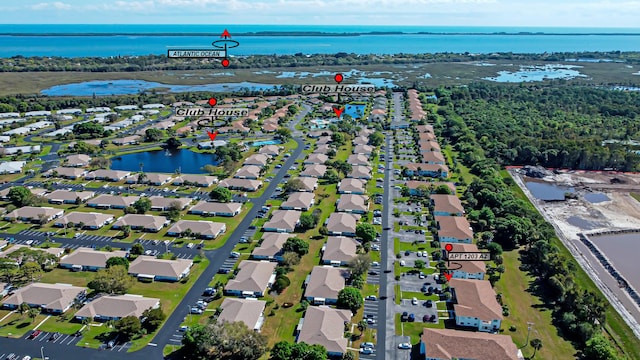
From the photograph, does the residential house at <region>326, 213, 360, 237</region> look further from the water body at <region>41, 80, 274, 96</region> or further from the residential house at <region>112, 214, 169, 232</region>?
the water body at <region>41, 80, 274, 96</region>

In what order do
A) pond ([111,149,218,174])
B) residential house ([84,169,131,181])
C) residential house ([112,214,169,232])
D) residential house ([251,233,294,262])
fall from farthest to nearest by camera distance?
pond ([111,149,218,174]), residential house ([84,169,131,181]), residential house ([112,214,169,232]), residential house ([251,233,294,262])

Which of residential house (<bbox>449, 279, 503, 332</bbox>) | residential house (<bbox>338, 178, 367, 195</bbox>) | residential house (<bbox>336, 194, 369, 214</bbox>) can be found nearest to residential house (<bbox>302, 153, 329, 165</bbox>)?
residential house (<bbox>338, 178, 367, 195</bbox>)

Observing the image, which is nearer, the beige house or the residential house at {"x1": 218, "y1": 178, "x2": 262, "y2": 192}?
the beige house

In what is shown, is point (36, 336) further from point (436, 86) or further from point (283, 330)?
point (436, 86)

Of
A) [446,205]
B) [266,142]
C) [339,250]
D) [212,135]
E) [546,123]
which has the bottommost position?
[339,250]

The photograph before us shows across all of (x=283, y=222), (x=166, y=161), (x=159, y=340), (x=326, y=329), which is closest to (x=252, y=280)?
(x=159, y=340)

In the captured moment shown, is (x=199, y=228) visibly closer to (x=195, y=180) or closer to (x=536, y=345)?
(x=195, y=180)
